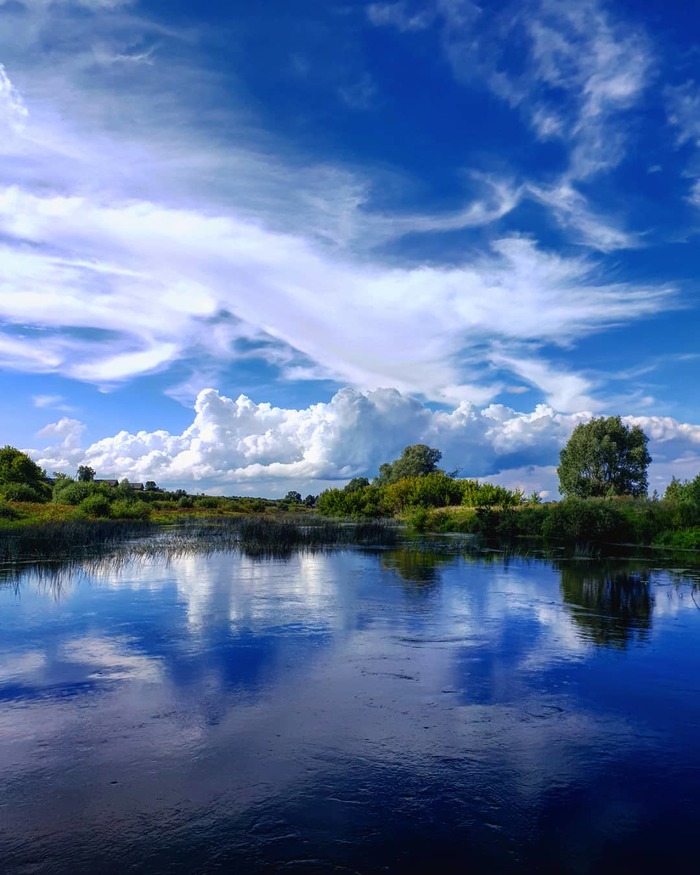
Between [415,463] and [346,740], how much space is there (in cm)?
10242

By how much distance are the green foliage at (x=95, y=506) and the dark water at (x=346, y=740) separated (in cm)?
3585

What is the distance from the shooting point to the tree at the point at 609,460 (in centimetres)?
6988

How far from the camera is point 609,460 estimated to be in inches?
2761

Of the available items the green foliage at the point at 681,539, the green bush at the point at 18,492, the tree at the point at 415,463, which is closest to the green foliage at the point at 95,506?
the green bush at the point at 18,492

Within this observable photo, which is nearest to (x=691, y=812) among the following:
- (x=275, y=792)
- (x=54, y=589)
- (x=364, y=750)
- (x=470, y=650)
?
(x=364, y=750)

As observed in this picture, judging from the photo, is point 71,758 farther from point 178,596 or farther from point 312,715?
point 178,596

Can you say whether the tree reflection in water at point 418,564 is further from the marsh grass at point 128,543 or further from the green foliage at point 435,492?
the green foliage at point 435,492

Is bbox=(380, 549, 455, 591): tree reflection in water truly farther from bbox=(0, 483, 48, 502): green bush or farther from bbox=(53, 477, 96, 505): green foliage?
bbox=(0, 483, 48, 502): green bush

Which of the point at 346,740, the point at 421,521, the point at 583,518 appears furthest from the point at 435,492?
the point at 346,740

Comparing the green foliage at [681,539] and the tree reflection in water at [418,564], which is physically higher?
the green foliage at [681,539]

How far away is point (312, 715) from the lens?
29.4ft

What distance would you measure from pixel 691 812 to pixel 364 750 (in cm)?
345

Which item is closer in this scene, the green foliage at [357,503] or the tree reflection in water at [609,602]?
the tree reflection in water at [609,602]

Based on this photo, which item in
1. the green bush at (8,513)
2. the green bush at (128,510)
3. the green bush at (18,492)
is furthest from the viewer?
the green bush at (128,510)
